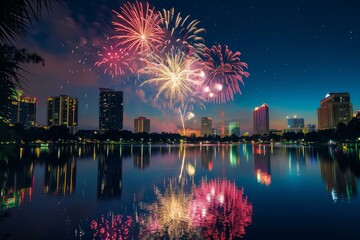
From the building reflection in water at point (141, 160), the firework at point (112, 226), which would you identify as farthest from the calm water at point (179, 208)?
the building reflection in water at point (141, 160)

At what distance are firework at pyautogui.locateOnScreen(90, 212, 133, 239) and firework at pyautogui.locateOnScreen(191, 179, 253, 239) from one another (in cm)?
372

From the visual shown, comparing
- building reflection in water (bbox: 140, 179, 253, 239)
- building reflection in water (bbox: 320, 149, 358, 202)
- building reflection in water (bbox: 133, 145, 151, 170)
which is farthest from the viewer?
building reflection in water (bbox: 133, 145, 151, 170)

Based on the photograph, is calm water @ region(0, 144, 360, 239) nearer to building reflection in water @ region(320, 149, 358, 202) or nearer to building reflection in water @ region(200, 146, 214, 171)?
building reflection in water @ region(320, 149, 358, 202)

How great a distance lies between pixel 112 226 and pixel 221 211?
22.5ft

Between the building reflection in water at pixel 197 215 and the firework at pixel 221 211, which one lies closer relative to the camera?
the building reflection in water at pixel 197 215

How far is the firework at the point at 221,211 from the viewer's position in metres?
14.6

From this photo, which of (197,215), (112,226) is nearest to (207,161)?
(197,215)

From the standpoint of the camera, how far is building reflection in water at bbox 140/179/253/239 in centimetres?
1430

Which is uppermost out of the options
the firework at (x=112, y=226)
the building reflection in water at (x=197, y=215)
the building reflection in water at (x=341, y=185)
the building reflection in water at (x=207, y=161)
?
the building reflection in water at (x=207, y=161)

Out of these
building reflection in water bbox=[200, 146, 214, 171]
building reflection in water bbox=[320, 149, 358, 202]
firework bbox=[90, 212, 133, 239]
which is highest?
building reflection in water bbox=[200, 146, 214, 171]

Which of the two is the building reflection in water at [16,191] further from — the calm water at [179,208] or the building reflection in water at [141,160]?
the building reflection in water at [141,160]

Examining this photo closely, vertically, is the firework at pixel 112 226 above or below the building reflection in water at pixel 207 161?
below

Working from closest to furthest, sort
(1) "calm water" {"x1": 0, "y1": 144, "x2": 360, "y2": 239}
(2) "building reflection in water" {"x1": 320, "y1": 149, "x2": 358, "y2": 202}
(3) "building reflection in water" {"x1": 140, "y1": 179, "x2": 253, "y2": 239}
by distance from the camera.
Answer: (3) "building reflection in water" {"x1": 140, "y1": 179, "x2": 253, "y2": 239} < (1) "calm water" {"x1": 0, "y1": 144, "x2": 360, "y2": 239} < (2) "building reflection in water" {"x1": 320, "y1": 149, "x2": 358, "y2": 202}

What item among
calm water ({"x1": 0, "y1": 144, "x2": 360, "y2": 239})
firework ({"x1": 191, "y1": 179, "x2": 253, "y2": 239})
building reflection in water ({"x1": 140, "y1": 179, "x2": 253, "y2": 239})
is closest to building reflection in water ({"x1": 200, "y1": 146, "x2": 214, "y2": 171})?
calm water ({"x1": 0, "y1": 144, "x2": 360, "y2": 239})
